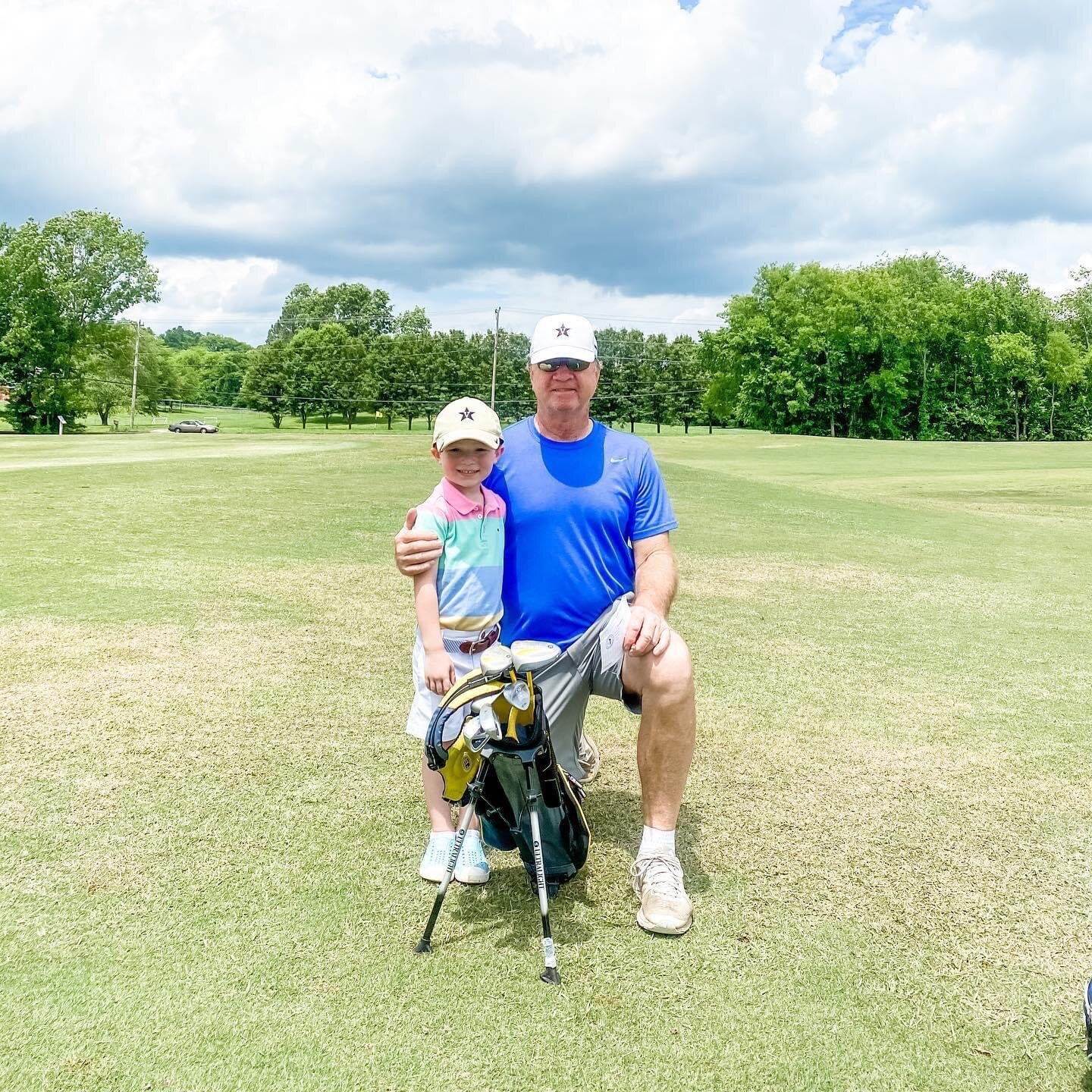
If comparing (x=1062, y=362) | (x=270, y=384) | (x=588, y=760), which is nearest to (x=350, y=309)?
(x=270, y=384)

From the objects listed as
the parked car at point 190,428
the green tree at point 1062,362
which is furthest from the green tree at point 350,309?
the green tree at point 1062,362

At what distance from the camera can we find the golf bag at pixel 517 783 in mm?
2992

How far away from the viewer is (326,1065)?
95.7 inches

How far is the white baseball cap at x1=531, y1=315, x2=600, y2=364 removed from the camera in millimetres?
3609

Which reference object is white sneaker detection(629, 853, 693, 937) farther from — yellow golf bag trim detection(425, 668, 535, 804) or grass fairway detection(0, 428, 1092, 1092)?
yellow golf bag trim detection(425, 668, 535, 804)

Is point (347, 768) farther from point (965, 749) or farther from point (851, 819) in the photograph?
point (965, 749)

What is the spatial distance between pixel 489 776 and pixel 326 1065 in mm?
954

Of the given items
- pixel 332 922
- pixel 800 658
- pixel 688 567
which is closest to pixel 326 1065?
pixel 332 922

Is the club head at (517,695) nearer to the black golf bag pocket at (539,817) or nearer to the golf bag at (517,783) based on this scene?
the golf bag at (517,783)

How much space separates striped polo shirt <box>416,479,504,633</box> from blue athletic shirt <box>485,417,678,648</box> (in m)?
0.18

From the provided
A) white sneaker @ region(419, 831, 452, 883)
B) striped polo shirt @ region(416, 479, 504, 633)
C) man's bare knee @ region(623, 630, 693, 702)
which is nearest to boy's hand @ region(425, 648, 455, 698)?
striped polo shirt @ region(416, 479, 504, 633)

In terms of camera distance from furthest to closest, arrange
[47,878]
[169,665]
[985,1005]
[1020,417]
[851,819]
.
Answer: [1020,417] → [169,665] → [851,819] → [47,878] → [985,1005]

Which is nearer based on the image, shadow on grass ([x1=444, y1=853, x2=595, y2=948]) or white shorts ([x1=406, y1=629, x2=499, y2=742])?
shadow on grass ([x1=444, y1=853, x2=595, y2=948])

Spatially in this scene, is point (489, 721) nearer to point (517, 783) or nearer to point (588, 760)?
point (517, 783)
